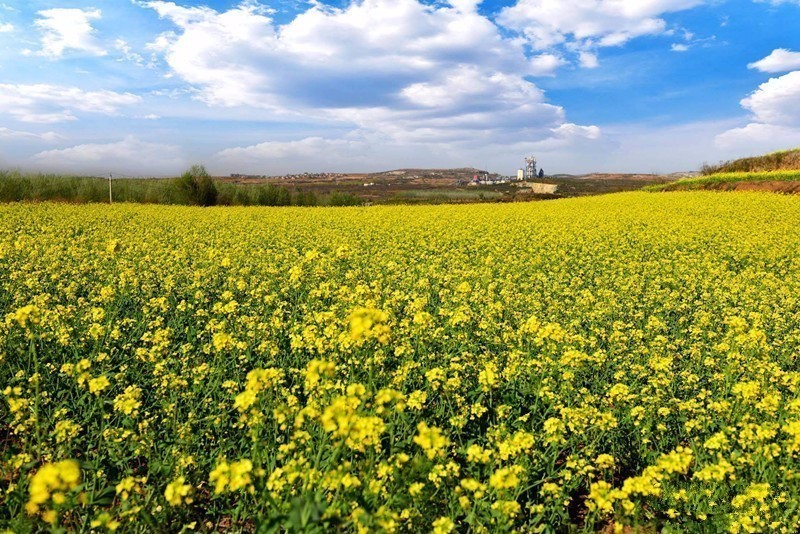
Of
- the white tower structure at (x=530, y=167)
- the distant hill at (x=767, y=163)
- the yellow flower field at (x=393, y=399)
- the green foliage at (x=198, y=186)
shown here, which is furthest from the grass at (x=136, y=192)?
the white tower structure at (x=530, y=167)

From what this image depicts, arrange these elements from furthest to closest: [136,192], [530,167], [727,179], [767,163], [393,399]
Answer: [530,167]
[136,192]
[767,163]
[727,179]
[393,399]

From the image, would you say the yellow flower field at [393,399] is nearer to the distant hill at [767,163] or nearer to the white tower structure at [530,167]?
the distant hill at [767,163]

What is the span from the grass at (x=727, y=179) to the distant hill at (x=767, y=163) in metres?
5.20

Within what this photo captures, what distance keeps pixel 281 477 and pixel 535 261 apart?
36.9ft

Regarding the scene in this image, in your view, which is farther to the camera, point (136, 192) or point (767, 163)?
point (136, 192)

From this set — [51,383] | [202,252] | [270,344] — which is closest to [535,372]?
[270,344]

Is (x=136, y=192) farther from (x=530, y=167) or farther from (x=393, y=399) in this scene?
(x=530, y=167)

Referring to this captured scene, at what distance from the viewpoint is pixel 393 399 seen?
127 inches

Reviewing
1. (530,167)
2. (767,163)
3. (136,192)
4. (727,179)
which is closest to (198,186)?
(136,192)

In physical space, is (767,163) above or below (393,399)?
above

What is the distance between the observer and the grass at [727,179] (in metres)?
35.2

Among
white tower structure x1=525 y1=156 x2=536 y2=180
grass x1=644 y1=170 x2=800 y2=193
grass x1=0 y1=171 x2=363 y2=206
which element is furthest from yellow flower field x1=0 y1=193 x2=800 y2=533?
white tower structure x1=525 y1=156 x2=536 y2=180

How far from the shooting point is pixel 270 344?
18.7ft

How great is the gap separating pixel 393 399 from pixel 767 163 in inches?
2188
